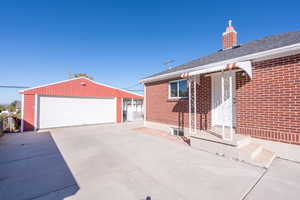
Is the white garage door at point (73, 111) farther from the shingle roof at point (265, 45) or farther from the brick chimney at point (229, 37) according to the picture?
the brick chimney at point (229, 37)

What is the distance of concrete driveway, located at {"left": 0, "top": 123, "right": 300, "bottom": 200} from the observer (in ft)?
7.25

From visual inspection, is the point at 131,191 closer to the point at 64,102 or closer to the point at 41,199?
the point at 41,199

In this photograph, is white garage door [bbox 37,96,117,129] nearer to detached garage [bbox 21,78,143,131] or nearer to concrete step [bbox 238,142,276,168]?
detached garage [bbox 21,78,143,131]

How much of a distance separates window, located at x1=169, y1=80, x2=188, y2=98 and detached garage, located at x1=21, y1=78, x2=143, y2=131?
6.57 metres

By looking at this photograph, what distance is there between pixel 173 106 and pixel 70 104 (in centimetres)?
808

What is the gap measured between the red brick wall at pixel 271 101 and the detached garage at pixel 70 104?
32.7 feet

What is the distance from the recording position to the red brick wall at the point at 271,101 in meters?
3.60

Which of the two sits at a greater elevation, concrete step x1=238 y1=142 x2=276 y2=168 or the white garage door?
the white garage door

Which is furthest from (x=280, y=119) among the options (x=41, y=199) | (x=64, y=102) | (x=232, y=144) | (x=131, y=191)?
(x=64, y=102)

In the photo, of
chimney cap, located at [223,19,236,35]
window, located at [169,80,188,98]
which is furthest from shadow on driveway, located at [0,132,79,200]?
chimney cap, located at [223,19,236,35]

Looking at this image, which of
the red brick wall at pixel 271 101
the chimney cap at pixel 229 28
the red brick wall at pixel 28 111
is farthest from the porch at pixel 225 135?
the red brick wall at pixel 28 111

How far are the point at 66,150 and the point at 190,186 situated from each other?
4275 mm

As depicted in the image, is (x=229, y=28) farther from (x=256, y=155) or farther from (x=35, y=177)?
(x=35, y=177)

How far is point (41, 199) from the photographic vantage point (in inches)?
82.6
